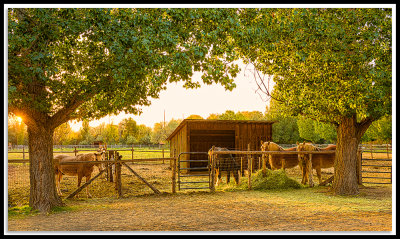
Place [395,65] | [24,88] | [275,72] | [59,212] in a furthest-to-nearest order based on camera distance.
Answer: [275,72]
[59,212]
[24,88]
[395,65]

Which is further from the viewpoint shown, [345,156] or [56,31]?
[345,156]

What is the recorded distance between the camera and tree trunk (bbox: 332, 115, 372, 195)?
35.7ft

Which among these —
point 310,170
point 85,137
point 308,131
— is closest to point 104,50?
point 310,170

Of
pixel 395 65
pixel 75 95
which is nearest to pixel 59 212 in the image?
pixel 75 95

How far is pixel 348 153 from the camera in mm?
10969

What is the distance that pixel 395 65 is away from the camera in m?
7.21

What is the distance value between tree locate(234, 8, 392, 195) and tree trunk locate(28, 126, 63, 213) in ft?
17.4

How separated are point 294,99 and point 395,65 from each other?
342cm

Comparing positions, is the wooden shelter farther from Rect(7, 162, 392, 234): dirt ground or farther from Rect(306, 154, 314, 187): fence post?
Rect(7, 162, 392, 234): dirt ground

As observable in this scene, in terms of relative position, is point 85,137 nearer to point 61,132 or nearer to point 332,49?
point 61,132

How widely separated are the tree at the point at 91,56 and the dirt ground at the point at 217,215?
1.42 m

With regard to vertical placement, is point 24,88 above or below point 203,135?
above

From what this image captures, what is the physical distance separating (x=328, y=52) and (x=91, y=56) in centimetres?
571
